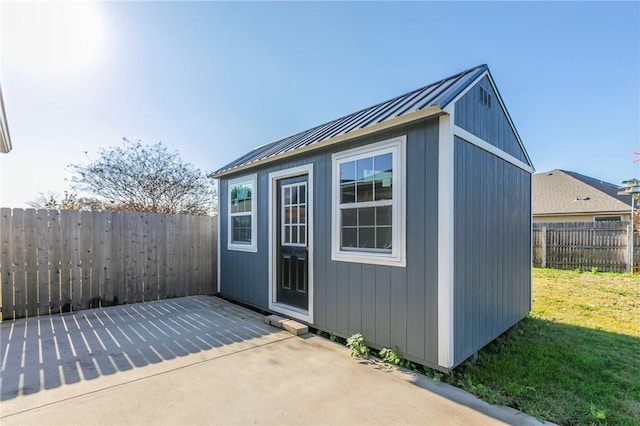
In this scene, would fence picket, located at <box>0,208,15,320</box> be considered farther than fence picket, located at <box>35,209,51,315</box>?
No

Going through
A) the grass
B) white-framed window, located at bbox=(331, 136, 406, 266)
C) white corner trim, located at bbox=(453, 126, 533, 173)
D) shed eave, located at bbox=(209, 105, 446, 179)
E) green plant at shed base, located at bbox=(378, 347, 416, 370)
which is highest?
shed eave, located at bbox=(209, 105, 446, 179)

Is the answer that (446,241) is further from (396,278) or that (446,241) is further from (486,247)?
(486,247)

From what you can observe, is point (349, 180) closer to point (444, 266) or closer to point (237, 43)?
point (444, 266)

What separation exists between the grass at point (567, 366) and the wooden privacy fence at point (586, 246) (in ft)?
16.0

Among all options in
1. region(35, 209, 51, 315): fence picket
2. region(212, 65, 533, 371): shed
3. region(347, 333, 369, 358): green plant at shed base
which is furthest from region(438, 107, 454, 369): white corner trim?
region(35, 209, 51, 315): fence picket

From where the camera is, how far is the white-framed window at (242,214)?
17.4 feet

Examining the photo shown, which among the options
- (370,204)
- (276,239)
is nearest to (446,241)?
(370,204)

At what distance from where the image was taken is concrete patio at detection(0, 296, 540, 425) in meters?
2.10

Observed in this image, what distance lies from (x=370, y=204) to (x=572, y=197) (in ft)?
52.4

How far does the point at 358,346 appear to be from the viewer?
10.7 feet

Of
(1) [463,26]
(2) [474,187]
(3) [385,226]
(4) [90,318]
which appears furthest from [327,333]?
(1) [463,26]

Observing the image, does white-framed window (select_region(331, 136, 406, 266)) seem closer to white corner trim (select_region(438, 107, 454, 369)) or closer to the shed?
the shed

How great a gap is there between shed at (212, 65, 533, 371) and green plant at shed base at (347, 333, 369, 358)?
10cm

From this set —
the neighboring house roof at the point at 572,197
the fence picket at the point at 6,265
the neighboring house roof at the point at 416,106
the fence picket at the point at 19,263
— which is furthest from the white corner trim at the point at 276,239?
the neighboring house roof at the point at 572,197
